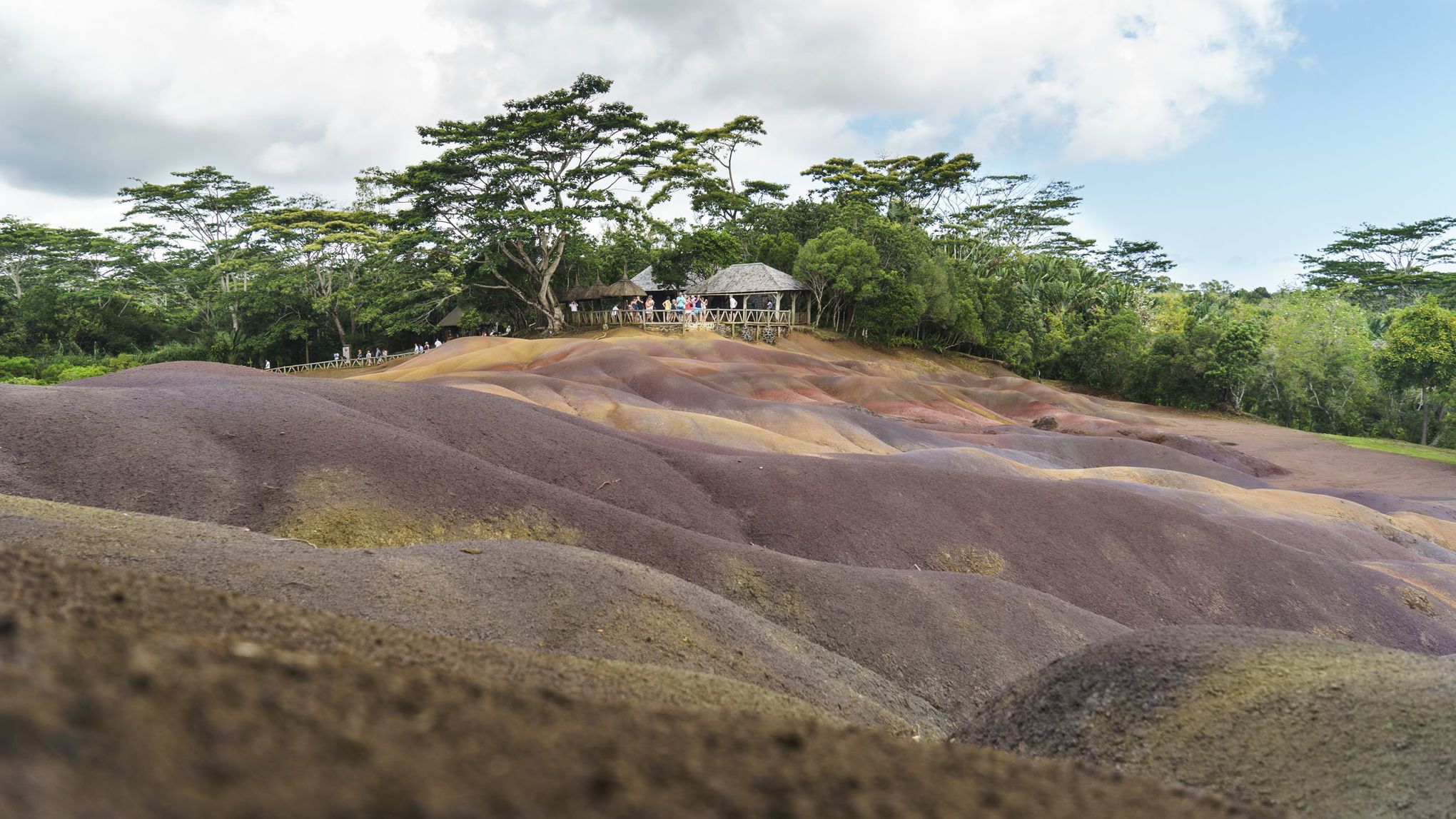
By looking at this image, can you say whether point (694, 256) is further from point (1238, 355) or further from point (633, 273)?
point (1238, 355)

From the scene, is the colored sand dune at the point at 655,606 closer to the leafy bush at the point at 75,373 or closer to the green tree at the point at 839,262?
the leafy bush at the point at 75,373

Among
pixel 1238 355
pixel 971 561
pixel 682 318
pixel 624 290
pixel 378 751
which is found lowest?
pixel 971 561

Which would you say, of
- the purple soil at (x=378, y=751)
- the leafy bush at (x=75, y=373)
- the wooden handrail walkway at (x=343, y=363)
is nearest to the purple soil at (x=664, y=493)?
the purple soil at (x=378, y=751)

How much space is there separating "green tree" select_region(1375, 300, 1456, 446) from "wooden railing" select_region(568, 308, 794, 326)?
33.6 metres

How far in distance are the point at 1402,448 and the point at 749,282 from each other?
38.5 metres

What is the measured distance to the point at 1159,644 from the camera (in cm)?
738

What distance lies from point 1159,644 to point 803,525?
935cm

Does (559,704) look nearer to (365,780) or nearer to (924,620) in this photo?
(365,780)

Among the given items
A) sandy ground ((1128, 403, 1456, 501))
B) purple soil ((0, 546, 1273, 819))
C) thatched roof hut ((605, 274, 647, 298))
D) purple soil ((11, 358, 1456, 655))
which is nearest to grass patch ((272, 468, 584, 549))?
purple soil ((11, 358, 1456, 655))

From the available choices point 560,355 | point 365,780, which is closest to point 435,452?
point 365,780

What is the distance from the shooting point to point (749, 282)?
57062 mm

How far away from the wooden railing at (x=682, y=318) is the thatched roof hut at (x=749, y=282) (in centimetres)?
141

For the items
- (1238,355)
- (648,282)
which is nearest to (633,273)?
(648,282)

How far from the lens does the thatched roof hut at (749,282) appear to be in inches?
2244
